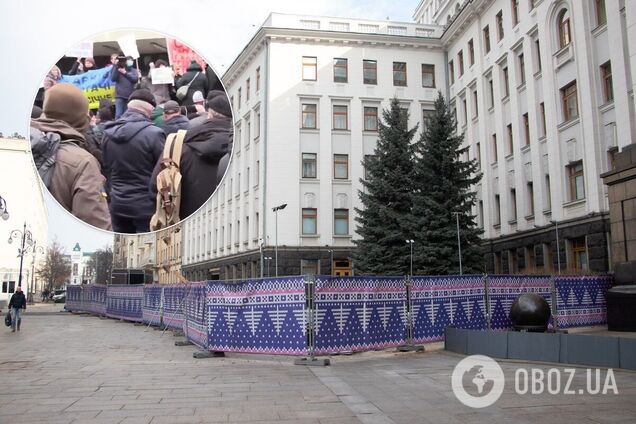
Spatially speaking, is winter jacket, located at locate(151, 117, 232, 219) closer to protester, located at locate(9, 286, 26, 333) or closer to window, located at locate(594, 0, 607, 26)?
protester, located at locate(9, 286, 26, 333)

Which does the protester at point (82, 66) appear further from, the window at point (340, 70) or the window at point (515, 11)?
the window at point (340, 70)

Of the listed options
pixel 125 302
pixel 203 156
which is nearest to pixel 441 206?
pixel 125 302

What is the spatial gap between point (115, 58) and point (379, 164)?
1090 inches

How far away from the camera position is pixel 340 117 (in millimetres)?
47656

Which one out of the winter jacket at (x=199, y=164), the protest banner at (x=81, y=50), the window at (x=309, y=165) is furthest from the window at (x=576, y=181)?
the protest banner at (x=81, y=50)

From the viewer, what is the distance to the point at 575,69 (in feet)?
99.3

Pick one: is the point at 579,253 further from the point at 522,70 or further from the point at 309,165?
the point at 309,165

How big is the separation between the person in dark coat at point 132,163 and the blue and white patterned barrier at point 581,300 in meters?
13.5

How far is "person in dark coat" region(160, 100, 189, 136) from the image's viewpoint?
7.70 m

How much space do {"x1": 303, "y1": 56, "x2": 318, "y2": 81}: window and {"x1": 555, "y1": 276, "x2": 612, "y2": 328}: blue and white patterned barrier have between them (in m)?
32.9

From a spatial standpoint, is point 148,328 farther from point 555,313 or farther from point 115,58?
point 115,58

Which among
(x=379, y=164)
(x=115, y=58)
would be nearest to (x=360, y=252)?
(x=379, y=164)

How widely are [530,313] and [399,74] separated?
121 feet

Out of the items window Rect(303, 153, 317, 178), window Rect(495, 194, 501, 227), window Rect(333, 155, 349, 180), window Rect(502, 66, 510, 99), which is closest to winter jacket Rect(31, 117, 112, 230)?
window Rect(502, 66, 510, 99)
